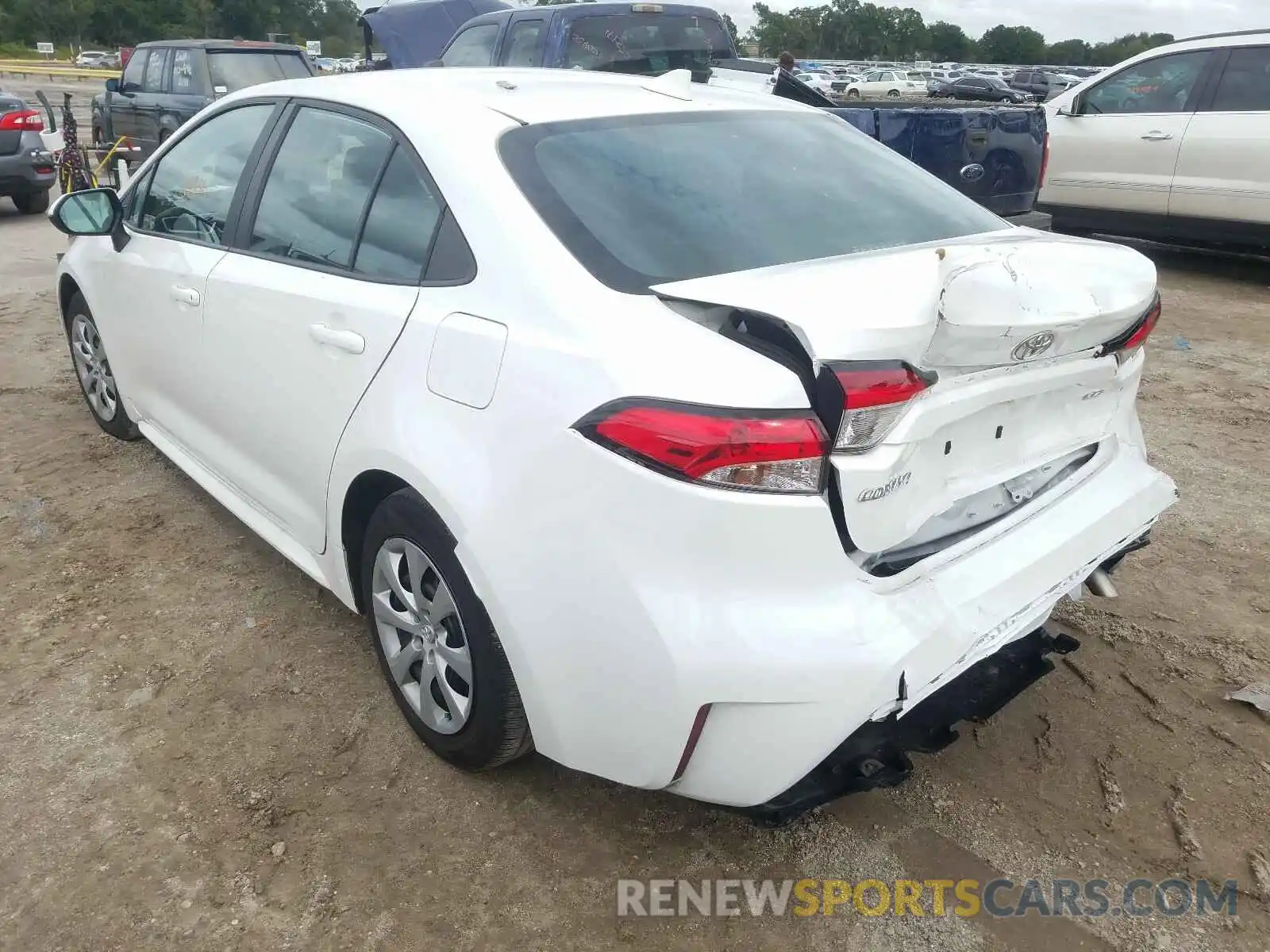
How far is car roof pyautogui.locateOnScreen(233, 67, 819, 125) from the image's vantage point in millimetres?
2502

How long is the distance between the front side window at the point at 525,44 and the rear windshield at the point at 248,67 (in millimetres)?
3883

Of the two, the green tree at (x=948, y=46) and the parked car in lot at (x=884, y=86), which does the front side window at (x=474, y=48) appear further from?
the green tree at (x=948, y=46)

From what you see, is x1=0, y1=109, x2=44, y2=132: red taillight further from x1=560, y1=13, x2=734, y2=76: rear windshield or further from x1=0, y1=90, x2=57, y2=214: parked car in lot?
x1=560, y1=13, x2=734, y2=76: rear windshield

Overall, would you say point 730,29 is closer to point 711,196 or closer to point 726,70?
point 726,70

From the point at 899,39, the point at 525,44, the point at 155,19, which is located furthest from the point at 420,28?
the point at 899,39

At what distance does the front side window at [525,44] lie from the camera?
27.0 ft

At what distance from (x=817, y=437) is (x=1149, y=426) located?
3782 millimetres

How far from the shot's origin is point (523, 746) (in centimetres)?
233

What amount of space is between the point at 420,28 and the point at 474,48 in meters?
2.91

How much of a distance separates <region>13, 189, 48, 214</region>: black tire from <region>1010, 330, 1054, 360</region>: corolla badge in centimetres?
1167

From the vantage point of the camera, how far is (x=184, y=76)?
11.3 m

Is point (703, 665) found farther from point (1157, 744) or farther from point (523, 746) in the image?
point (1157, 744)

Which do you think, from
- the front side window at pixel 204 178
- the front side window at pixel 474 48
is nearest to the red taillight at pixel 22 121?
the front side window at pixel 474 48

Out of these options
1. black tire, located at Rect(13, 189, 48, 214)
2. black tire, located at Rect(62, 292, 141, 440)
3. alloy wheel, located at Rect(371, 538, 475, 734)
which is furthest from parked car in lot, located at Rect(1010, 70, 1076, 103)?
alloy wheel, located at Rect(371, 538, 475, 734)
